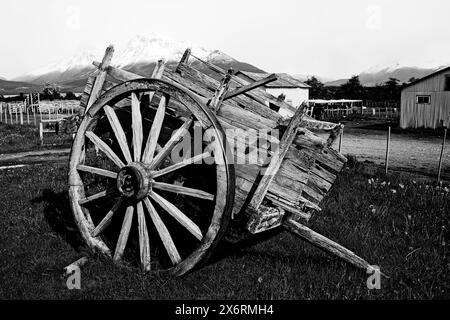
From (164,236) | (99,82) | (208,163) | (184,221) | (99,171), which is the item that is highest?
(99,82)

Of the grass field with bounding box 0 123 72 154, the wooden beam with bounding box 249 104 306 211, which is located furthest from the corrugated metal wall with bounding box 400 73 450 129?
the wooden beam with bounding box 249 104 306 211

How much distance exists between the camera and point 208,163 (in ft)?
13.5

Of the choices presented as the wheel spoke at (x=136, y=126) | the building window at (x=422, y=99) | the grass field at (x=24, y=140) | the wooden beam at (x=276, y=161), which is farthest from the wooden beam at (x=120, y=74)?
the building window at (x=422, y=99)

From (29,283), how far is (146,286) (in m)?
→ 1.24

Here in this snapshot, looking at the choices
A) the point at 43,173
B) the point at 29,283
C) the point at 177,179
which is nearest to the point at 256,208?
the point at 177,179

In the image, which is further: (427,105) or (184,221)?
(427,105)

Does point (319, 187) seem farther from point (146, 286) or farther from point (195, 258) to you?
point (146, 286)

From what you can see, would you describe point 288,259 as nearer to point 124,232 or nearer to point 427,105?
point 124,232

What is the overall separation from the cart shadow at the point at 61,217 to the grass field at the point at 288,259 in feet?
0.05

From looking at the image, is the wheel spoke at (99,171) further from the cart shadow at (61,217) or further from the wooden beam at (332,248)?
the wooden beam at (332,248)

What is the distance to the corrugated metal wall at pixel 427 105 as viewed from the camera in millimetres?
31328

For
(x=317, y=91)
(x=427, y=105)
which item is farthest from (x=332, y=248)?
(x=317, y=91)

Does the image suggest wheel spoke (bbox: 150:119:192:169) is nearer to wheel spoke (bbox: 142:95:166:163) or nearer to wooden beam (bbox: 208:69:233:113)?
wheel spoke (bbox: 142:95:166:163)

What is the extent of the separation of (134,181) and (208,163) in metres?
0.74
